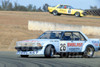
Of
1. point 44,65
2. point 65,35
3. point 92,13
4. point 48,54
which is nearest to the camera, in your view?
point 44,65

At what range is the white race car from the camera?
12536 mm

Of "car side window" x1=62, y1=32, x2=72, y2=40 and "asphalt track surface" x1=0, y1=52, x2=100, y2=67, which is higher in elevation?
"car side window" x1=62, y1=32, x2=72, y2=40

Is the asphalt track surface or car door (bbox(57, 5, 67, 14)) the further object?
car door (bbox(57, 5, 67, 14))

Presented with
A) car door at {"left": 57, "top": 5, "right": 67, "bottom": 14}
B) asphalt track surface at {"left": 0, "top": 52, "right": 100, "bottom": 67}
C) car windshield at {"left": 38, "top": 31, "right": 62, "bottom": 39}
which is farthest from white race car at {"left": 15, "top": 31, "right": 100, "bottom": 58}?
car door at {"left": 57, "top": 5, "right": 67, "bottom": 14}

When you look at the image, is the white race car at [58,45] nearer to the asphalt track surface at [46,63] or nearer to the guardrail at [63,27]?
the asphalt track surface at [46,63]

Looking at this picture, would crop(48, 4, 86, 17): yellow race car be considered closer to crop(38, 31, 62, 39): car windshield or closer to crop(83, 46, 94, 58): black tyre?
crop(83, 46, 94, 58): black tyre

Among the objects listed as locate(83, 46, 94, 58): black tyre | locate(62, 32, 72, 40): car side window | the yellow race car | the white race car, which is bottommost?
locate(83, 46, 94, 58): black tyre

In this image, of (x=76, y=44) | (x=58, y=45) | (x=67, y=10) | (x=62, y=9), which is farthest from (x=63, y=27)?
(x=62, y=9)

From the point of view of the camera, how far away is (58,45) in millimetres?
13117

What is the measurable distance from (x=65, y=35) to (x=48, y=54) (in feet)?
5.23

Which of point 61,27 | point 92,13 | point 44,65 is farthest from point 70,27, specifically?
point 92,13

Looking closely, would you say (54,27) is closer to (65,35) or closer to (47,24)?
(47,24)

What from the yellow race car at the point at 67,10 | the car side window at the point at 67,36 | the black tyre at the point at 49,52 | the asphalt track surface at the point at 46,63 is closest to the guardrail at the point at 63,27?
the yellow race car at the point at 67,10

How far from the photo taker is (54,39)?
13.1m
